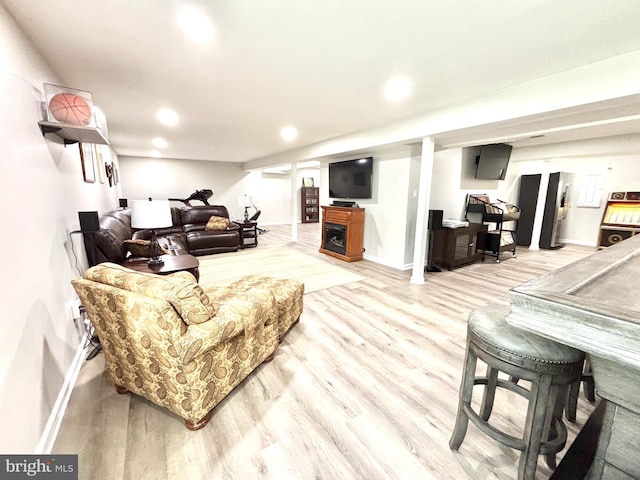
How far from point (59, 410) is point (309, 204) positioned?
9.35 m

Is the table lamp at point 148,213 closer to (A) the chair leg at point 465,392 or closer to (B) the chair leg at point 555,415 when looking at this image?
(A) the chair leg at point 465,392

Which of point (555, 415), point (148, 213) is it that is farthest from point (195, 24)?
point (555, 415)

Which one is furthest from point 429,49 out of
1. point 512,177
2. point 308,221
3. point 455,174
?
point 308,221

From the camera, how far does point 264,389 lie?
1725 millimetres

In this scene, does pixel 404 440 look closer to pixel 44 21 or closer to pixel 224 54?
pixel 224 54

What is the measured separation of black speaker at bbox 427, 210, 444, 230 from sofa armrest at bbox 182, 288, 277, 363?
336cm

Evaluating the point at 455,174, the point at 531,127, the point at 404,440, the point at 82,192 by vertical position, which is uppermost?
the point at 531,127

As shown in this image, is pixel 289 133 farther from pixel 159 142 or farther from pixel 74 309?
pixel 74 309

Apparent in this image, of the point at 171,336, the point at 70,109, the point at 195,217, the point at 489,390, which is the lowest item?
the point at 489,390

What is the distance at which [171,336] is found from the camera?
4.03ft

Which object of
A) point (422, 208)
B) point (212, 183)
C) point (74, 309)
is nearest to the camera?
point (74, 309)

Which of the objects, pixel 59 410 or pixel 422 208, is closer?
pixel 59 410

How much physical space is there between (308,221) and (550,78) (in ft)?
28.3

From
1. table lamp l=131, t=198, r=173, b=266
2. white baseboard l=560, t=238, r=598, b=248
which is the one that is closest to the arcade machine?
white baseboard l=560, t=238, r=598, b=248
